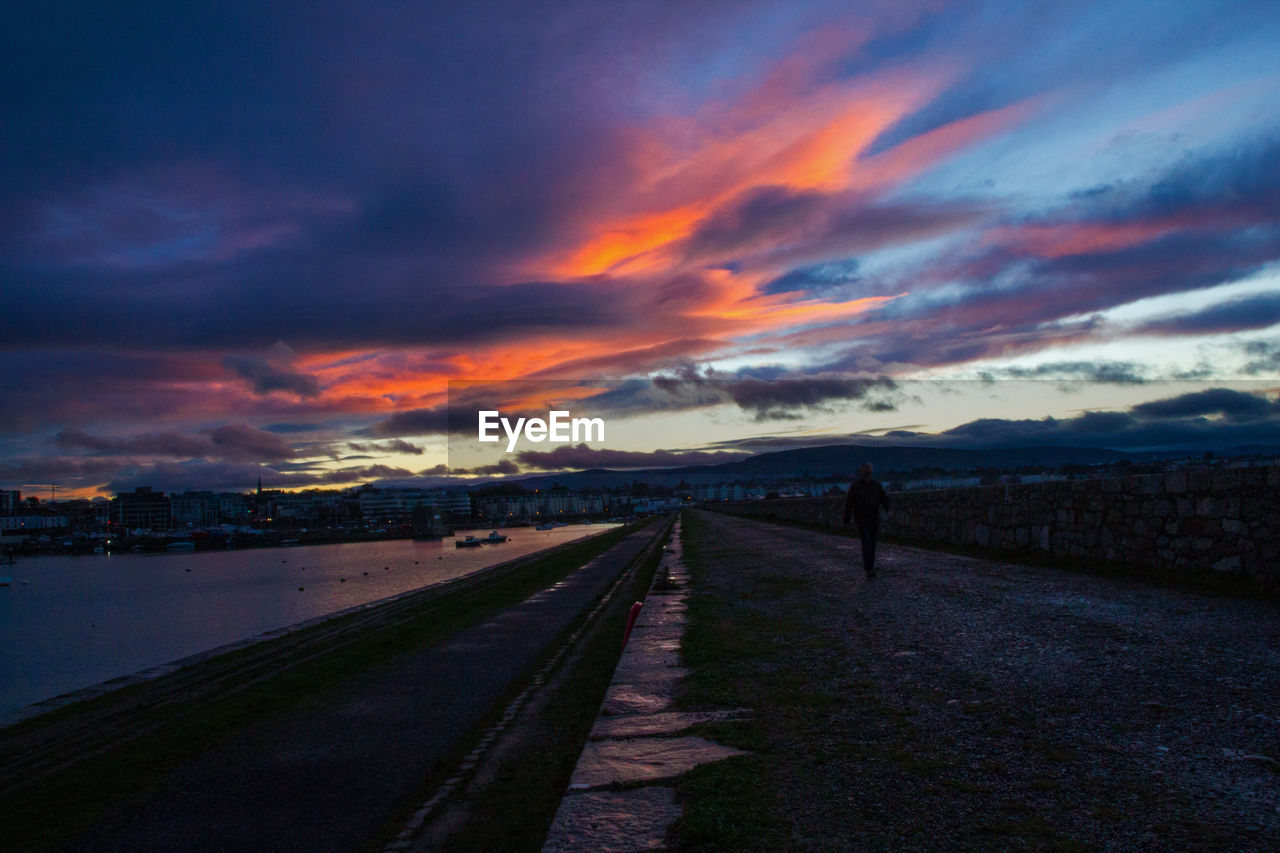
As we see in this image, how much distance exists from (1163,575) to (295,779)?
389 inches

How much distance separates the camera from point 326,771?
702cm

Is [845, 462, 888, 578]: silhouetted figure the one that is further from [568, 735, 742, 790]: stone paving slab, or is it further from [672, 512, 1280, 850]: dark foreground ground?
[568, 735, 742, 790]: stone paving slab

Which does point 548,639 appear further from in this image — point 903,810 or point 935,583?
point 903,810

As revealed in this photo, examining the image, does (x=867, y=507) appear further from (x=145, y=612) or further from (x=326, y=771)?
(x=145, y=612)

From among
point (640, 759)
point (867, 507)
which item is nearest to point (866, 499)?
point (867, 507)

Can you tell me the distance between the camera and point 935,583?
1087cm

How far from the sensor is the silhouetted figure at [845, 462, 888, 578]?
12586mm

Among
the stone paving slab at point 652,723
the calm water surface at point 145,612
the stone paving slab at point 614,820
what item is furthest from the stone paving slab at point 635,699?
the calm water surface at point 145,612

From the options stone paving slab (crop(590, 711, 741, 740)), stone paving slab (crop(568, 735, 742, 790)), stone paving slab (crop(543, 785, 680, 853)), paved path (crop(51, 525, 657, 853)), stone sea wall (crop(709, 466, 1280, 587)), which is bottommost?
paved path (crop(51, 525, 657, 853))

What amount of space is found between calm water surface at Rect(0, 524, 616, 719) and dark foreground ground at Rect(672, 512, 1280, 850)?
17274 mm

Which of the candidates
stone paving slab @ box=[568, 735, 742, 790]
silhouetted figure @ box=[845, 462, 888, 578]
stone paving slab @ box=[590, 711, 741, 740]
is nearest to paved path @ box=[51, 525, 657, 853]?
stone paving slab @ box=[590, 711, 741, 740]

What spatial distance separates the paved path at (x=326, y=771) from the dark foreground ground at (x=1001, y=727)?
8.53 ft

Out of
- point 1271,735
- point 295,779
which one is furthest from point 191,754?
point 1271,735

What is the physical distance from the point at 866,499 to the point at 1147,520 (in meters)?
3.97
